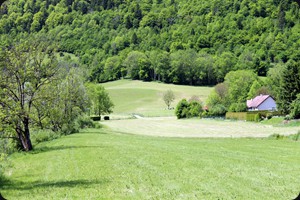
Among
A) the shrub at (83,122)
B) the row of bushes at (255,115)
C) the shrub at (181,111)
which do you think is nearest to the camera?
the shrub at (83,122)

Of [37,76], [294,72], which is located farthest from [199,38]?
[37,76]

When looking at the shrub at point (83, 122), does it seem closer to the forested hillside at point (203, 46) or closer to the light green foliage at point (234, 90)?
the light green foliage at point (234, 90)

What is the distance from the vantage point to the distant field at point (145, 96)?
104250 millimetres

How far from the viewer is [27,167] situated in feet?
56.4

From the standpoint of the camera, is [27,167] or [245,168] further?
[27,167]

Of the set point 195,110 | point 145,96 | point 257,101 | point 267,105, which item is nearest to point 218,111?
A: point 195,110

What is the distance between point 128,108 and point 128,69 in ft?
141

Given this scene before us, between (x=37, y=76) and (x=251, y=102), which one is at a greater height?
(x=37, y=76)

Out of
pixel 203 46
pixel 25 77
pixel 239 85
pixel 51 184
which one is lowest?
pixel 51 184

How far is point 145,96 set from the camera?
385 ft

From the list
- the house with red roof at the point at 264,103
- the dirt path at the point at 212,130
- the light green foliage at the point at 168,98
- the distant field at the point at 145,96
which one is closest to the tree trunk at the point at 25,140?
the dirt path at the point at 212,130

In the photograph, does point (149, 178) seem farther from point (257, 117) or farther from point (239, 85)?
point (239, 85)

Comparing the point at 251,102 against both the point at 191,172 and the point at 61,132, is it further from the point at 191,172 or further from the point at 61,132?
the point at 191,172

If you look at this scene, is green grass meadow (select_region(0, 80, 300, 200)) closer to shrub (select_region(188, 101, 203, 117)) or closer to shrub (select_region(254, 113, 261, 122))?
shrub (select_region(254, 113, 261, 122))
